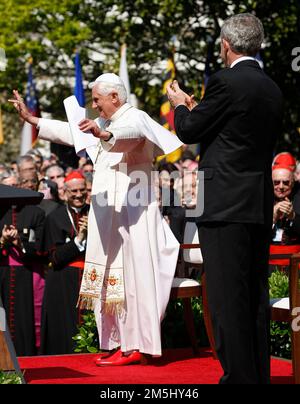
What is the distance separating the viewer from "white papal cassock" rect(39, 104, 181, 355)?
29.5 feet

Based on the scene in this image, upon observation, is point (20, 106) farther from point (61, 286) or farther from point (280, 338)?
point (61, 286)

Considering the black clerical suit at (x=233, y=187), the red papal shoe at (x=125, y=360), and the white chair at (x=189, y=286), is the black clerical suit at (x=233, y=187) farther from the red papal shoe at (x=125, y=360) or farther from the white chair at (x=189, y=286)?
the white chair at (x=189, y=286)

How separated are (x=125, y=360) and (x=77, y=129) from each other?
1816 mm

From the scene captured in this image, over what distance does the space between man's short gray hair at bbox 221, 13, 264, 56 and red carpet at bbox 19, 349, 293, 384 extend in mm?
2537

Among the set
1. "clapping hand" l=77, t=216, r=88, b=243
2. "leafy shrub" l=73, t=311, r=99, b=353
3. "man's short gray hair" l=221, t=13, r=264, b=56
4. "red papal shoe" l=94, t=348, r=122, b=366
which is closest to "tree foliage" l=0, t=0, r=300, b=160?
"clapping hand" l=77, t=216, r=88, b=243

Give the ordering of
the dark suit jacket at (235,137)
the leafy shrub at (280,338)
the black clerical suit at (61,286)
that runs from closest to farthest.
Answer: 1. the dark suit jacket at (235,137)
2. the leafy shrub at (280,338)
3. the black clerical suit at (61,286)

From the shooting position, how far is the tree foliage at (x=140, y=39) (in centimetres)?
2502

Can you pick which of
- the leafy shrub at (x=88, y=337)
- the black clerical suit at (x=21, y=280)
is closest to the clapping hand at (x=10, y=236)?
the black clerical suit at (x=21, y=280)

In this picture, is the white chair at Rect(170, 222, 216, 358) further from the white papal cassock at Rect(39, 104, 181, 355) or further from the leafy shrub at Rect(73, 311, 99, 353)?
the leafy shrub at Rect(73, 311, 99, 353)

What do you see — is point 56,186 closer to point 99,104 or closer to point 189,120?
point 99,104

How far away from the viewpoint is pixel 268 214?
6.71 meters

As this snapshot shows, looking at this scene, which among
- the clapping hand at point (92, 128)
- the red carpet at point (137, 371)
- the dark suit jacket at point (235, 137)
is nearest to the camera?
the dark suit jacket at point (235, 137)

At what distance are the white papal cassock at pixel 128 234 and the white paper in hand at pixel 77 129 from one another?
0.09 meters

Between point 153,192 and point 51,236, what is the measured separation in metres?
2.17
